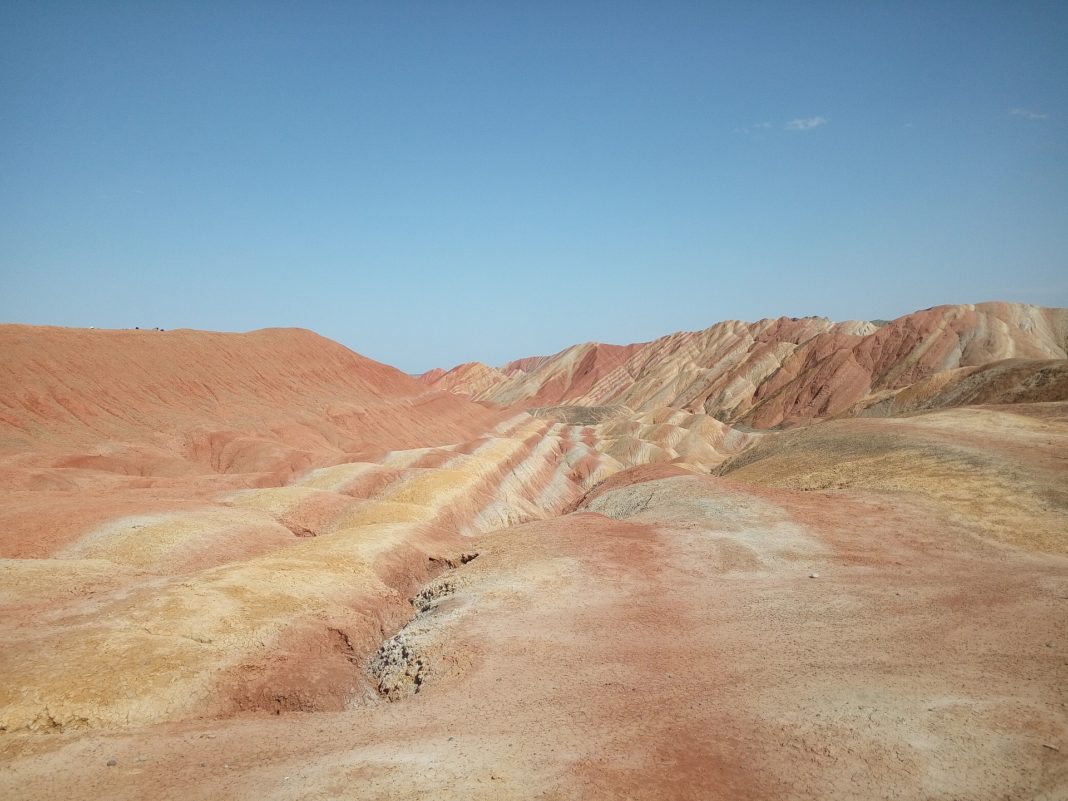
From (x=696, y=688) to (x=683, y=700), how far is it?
0.75m

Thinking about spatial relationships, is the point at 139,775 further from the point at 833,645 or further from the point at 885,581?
the point at 885,581

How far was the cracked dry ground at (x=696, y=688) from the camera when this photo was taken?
10406mm

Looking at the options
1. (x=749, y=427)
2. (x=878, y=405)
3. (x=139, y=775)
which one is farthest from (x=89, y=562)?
(x=749, y=427)

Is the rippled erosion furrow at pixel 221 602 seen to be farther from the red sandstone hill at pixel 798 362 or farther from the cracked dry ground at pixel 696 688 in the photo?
the red sandstone hill at pixel 798 362

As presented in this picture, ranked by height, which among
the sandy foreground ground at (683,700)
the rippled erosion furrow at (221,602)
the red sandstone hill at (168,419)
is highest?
the red sandstone hill at (168,419)

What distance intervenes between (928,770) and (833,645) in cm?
580

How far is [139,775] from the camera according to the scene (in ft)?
35.7

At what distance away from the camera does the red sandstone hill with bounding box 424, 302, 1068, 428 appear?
9819 centimetres

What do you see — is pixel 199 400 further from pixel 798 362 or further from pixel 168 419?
pixel 798 362

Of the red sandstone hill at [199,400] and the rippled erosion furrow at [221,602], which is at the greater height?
the red sandstone hill at [199,400]

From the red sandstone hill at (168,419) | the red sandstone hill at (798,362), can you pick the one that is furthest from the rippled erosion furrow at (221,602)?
the red sandstone hill at (798,362)

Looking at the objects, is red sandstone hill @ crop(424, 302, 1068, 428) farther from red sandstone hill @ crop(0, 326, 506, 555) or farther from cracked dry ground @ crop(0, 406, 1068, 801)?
cracked dry ground @ crop(0, 406, 1068, 801)

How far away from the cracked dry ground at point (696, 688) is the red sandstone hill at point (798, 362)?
214 feet

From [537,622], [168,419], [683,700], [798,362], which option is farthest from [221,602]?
[798,362]
